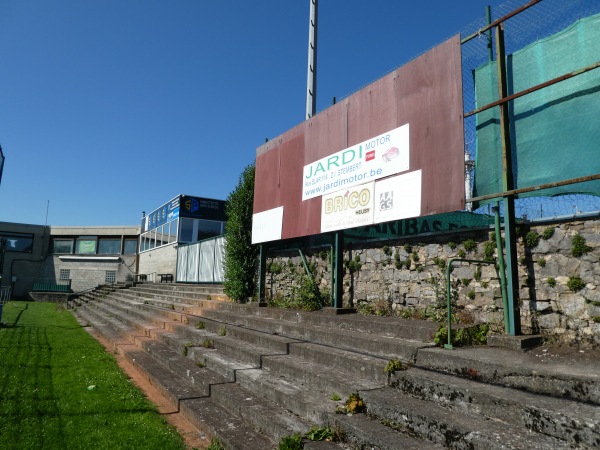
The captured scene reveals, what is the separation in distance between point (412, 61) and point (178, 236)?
1751 centimetres

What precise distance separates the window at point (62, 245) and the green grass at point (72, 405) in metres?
30.6

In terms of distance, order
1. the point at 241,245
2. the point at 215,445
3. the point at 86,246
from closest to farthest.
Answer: the point at 215,445, the point at 241,245, the point at 86,246

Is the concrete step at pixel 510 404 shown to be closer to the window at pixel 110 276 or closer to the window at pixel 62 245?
the window at pixel 110 276

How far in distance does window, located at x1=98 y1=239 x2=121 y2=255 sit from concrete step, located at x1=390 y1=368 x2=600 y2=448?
34867 millimetres

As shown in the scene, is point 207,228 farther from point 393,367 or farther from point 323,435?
point 323,435

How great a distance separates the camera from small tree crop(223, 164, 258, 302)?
10.7 meters

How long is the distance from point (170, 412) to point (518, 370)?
13.0 ft

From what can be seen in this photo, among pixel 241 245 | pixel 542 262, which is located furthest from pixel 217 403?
pixel 241 245

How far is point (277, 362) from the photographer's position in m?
5.16

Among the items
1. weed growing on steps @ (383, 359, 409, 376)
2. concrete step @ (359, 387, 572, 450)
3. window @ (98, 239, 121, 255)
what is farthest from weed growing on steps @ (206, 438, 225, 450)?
window @ (98, 239, 121, 255)

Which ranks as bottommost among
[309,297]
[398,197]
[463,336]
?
[463,336]

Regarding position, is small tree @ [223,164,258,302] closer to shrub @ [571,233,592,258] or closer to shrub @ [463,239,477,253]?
shrub @ [463,239,477,253]

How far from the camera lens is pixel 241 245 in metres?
11.0

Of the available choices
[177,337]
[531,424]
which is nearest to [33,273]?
[177,337]
